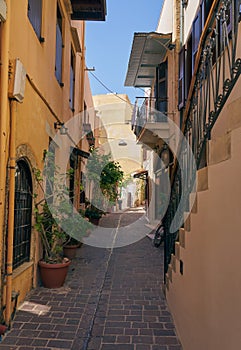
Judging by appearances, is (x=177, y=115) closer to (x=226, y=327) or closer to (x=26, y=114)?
(x=26, y=114)

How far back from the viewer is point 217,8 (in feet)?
10.8

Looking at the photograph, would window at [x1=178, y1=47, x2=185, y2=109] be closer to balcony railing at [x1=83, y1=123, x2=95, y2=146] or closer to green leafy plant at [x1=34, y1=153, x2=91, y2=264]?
balcony railing at [x1=83, y1=123, x2=95, y2=146]

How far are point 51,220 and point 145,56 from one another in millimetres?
8947

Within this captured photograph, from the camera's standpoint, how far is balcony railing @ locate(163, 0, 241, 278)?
9.70 ft

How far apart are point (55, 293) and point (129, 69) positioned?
10.9 metres

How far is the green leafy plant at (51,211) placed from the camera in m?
6.04

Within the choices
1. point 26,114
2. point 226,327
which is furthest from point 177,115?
point 226,327

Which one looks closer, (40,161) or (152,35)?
(40,161)

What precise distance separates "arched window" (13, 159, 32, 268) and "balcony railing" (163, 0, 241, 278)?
7.75 feet

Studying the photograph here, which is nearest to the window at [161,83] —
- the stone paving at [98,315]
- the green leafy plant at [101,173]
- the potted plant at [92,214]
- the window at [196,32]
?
the window at [196,32]

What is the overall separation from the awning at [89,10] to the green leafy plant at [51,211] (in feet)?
17.7

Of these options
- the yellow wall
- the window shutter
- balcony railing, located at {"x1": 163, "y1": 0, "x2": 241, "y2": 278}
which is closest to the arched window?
the yellow wall

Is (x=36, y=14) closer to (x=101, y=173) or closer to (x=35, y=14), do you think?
(x=35, y=14)

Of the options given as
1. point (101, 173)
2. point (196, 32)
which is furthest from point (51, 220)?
point (101, 173)
